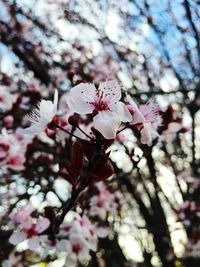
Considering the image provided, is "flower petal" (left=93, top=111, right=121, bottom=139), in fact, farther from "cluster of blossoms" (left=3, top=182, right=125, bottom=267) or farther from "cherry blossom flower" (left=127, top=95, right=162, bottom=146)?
"cluster of blossoms" (left=3, top=182, right=125, bottom=267)

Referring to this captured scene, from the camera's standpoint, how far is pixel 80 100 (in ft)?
4.63

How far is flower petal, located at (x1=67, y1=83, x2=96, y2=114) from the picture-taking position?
55.2 inches

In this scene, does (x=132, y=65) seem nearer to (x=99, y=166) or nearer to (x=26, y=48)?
(x=26, y=48)

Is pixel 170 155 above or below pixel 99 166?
above

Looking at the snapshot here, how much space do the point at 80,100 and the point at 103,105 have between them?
0.10m

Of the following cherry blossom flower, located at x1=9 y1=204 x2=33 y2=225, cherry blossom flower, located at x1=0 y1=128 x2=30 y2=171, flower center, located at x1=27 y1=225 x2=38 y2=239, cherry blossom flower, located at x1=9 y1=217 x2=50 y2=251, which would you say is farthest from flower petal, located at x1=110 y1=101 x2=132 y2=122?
cherry blossom flower, located at x1=0 y1=128 x2=30 y2=171

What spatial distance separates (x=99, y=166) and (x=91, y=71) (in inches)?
214

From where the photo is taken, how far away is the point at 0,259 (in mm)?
3770

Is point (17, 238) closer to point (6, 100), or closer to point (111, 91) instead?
point (111, 91)

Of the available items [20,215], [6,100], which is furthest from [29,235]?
[6,100]

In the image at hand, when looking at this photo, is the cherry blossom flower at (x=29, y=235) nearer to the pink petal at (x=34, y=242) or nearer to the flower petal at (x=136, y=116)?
the pink petal at (x=34, y=242)

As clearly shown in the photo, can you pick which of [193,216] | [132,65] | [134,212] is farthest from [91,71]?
[134,212]

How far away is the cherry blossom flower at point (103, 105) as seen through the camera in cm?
127

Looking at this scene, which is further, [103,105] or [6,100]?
[6,100]
